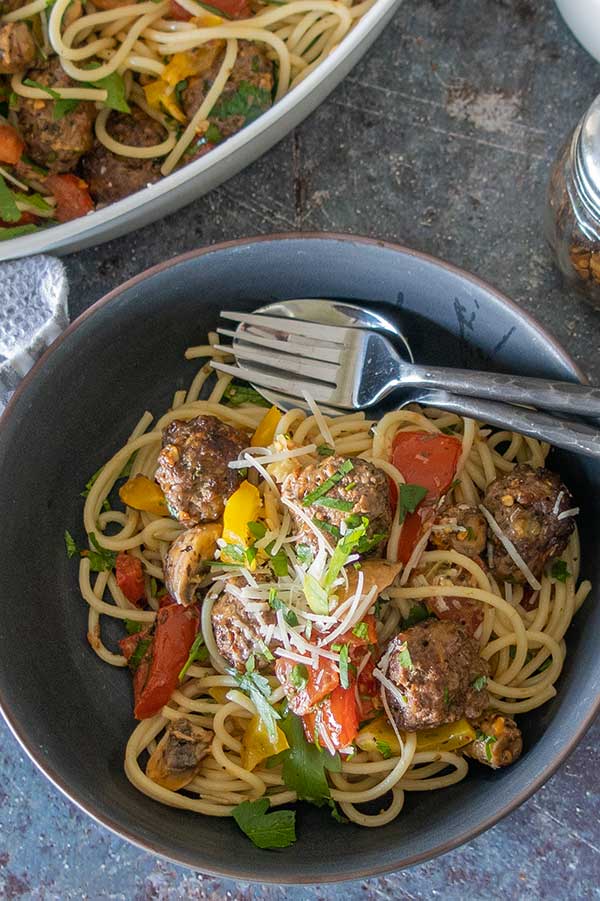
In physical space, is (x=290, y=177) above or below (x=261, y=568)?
above

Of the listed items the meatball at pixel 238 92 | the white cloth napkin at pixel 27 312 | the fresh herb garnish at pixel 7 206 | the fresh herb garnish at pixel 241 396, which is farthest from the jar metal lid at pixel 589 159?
the fresh herb garnish at pixel 7 206

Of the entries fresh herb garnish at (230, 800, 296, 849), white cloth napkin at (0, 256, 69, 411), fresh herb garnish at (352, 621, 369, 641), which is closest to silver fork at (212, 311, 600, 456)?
white cloth napkin at (0, 256, 69, 411)

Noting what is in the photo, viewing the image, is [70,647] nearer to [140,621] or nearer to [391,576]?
[140,621]

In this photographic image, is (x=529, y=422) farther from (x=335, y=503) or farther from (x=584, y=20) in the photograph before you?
(x=584, y=20)

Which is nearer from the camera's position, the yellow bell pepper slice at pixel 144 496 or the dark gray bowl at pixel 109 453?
the dark gray bowl at pixel 109 453

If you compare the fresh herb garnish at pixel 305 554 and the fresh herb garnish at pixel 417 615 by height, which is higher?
the fresh herb garnish at pixel 305 554

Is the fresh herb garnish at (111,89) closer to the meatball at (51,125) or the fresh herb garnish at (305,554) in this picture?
the meatball at (51,125)

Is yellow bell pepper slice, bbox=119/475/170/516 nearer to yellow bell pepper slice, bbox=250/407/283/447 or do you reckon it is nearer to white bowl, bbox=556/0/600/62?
yellow bell pepper slice, bbox=250/407/283/447

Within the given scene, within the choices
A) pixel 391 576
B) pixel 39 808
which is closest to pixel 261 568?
pixel 391 576
